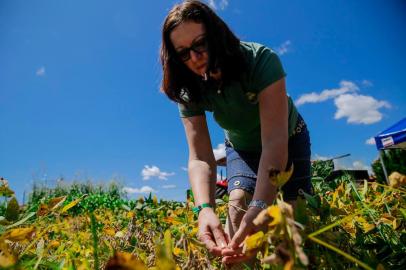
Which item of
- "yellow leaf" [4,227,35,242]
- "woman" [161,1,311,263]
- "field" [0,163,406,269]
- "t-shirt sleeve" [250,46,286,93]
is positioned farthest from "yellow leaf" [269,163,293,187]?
"t-shirt sleeve" [250,46,286,93]

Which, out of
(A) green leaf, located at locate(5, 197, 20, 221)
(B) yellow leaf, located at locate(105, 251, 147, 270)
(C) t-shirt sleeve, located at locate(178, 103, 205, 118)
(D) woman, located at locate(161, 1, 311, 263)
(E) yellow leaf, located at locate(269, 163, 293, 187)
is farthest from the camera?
(C) t-shirt sleeve, located at locate(178, 103, 205, 118)

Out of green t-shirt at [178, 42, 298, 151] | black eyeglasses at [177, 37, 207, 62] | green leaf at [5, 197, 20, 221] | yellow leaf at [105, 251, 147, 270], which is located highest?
black eyeglasses at [177, 37, 207, 62]

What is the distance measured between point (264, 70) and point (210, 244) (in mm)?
716

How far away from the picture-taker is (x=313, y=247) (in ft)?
2.30

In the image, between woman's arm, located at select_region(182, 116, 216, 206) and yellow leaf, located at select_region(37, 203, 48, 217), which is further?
woman's arm, located at select_region(182, 116, 216, 206)

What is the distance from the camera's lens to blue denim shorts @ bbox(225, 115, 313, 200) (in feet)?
5.96

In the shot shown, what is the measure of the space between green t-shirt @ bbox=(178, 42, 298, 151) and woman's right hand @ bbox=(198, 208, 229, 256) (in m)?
0.56

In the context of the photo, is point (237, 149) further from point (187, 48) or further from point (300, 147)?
point (187, 48)

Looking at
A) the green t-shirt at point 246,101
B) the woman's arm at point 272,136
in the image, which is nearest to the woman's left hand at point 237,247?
the woman's arm at point 272,136

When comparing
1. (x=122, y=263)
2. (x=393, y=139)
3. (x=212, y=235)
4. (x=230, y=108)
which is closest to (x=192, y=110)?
(x=230, y=108)

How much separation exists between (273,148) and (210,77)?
55 cm

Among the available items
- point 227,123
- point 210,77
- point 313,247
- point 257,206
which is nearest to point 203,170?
point 227,123

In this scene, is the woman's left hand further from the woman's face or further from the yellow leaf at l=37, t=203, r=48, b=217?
→ the woman's face

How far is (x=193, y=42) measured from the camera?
5.02 ft
